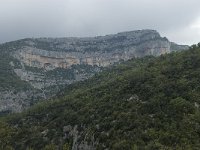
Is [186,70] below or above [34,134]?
above

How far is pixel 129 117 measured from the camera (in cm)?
7519

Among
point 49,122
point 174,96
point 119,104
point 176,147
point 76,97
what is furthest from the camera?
point 76,97

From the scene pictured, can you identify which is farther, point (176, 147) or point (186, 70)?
point (186, 70)

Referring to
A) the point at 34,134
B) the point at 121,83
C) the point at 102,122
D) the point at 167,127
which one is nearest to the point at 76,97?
the point at 121,83

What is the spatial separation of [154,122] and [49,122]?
33.1 metres

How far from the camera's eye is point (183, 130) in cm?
6525

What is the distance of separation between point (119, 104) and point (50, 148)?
1614 cm

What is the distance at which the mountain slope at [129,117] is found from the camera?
6638cm

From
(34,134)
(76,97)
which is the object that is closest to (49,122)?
(34,134)

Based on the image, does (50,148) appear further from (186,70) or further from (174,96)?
(186,70)

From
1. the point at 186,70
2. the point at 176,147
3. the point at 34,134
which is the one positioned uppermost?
the point at 186,70

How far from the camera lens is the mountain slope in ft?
218

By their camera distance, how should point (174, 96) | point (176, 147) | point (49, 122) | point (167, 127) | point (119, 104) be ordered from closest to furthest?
point (176, 147) < point (167, 127) < point (174, 96) < point (119, 104) < point (49, 122)

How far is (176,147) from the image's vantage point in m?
61.5
